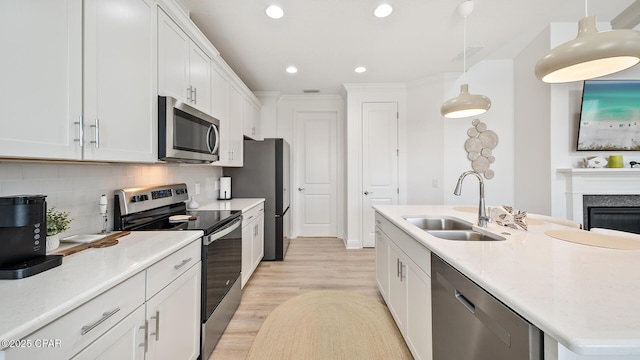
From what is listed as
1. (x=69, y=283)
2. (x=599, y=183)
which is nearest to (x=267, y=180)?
(x=69, y=283)

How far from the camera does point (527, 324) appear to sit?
682 millimetres

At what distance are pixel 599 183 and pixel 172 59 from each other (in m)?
4.58

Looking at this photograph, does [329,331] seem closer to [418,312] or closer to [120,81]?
[418,312]

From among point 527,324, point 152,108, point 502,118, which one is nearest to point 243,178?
point 152,108

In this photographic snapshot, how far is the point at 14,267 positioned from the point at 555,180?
4516 millimetres

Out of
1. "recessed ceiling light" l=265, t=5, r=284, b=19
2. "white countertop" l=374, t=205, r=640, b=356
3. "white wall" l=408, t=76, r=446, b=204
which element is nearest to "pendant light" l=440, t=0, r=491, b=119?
"white countertop" l=374, t=205, r=640, b=356

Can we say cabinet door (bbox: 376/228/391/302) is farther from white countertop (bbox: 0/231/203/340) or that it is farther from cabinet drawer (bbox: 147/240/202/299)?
white countertop (bbox: 0/231/203/340)

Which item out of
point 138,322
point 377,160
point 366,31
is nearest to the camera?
point 138,322

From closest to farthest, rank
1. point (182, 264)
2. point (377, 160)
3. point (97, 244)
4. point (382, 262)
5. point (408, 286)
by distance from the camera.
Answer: point (97, 244)
point (182, 264)
point (408, 286)
point (382, 262)
point (377, 160)

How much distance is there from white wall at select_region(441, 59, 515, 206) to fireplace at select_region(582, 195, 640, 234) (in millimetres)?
841

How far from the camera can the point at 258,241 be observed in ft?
10.2

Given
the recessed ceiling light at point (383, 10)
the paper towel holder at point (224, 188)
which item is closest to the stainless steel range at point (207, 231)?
the paper towel holder at point (224, 188)

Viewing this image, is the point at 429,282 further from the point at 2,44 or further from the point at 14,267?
the point at 2,44

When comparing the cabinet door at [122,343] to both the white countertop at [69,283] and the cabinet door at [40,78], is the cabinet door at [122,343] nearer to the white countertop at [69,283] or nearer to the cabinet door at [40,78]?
the white countertop at [69,283]
